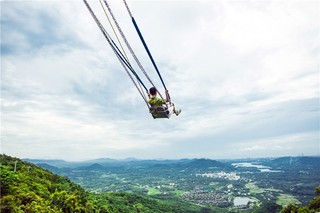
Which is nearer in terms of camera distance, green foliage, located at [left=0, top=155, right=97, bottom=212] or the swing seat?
the swing seat

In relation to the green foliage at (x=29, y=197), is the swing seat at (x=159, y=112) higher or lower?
higher

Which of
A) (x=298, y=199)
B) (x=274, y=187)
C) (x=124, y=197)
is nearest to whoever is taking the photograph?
(x=124, y=197)

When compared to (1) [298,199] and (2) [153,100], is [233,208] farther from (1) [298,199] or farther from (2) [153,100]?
(2) [153,100]

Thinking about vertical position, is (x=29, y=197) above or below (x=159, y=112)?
below

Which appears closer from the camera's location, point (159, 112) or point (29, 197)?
point (159, 112)

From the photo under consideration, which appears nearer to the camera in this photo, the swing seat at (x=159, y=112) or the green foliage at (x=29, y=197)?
the swing seat at (x=159, y=112)

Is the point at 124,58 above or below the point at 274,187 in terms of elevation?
above

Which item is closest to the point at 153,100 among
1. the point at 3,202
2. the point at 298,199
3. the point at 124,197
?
the point at 3,202

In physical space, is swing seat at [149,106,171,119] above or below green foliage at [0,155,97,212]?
above
